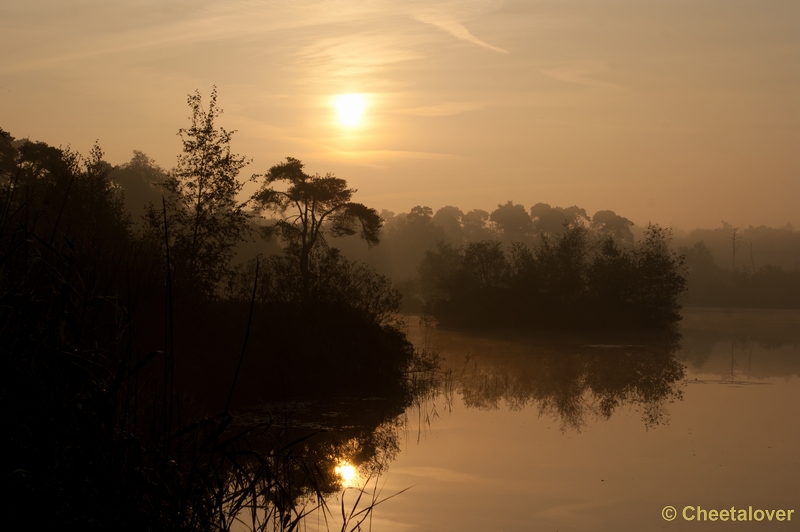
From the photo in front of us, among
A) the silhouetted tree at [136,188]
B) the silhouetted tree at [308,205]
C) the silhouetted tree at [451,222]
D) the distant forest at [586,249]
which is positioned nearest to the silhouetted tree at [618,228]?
the distant forest at [586,249]

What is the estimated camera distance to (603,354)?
2172cm

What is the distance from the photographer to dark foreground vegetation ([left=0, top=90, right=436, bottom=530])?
3.06 m

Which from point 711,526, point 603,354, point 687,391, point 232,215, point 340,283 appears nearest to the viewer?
point 711,526

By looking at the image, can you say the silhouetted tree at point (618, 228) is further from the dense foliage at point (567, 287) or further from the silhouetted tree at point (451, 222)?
the dense foliage at point (567, 287)

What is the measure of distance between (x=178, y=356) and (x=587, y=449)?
22.1 ft

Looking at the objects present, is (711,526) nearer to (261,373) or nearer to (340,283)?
(261,373)

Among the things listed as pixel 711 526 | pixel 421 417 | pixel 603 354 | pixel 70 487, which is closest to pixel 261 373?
pixel 421 417

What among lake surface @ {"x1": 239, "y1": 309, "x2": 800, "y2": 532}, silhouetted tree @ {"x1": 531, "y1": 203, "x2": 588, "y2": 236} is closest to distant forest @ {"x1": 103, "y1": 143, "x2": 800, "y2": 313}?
silhouetted tree @ {"x1": 531, "y1": 203, "x2": 588, "y2": 236}

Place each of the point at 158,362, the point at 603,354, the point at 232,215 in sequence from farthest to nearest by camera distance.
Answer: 1. the point at 603,354
2. the point at 232,215
3. the point at 158,362

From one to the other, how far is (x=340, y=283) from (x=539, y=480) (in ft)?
30.6

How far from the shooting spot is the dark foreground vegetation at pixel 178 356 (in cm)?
306

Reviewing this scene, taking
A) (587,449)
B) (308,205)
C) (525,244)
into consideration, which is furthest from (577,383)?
(525,244)

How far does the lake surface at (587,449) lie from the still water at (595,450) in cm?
2

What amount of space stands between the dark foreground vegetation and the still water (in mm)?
814
